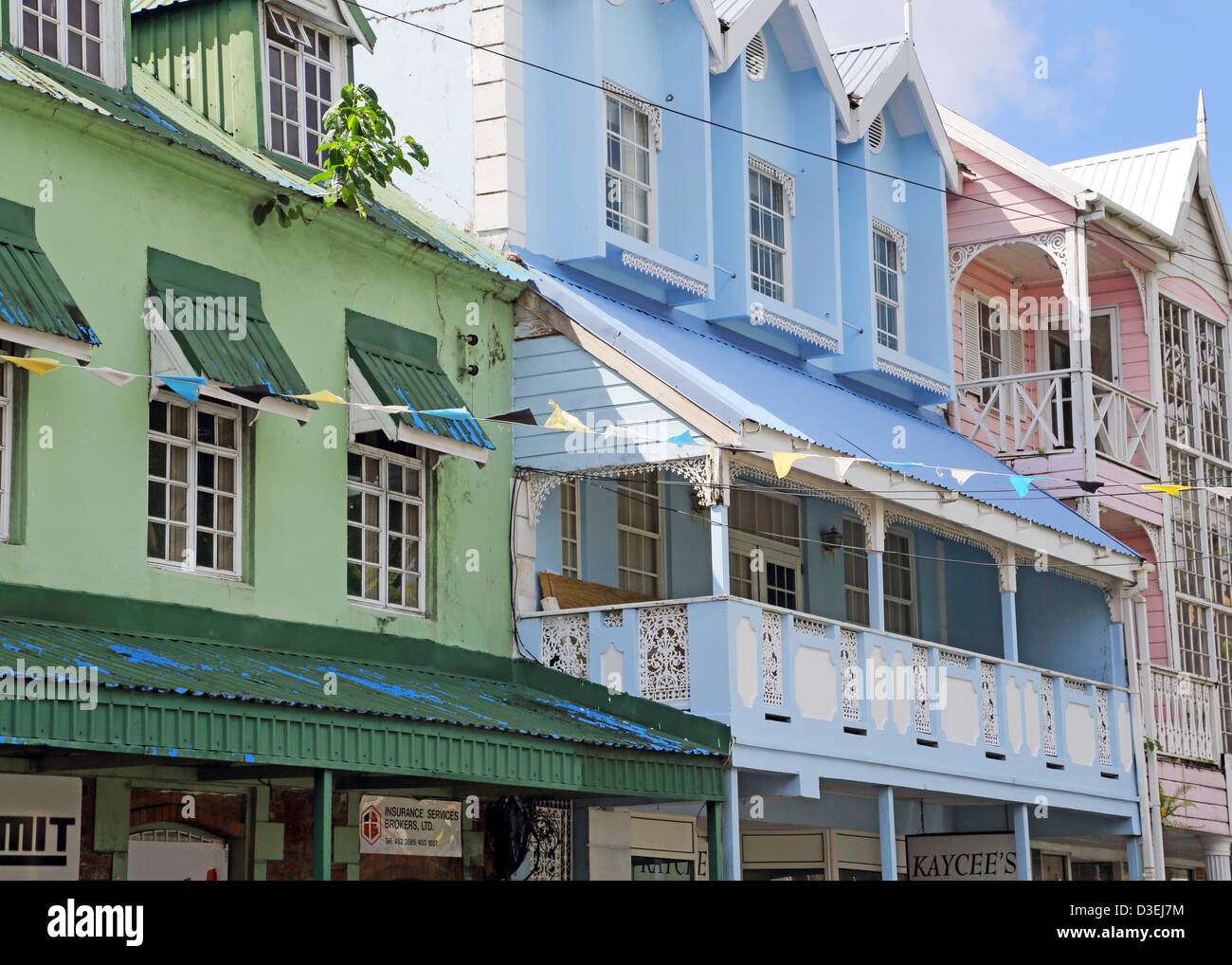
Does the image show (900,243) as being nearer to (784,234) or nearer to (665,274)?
(784,234)

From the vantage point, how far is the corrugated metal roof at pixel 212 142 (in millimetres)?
12531

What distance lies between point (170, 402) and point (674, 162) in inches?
281

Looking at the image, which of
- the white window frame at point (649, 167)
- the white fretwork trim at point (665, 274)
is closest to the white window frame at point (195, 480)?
the white fretwork trim at point (665, 274)

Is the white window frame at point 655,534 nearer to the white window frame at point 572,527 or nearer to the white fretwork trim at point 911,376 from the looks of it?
the white window frame at point 572,527

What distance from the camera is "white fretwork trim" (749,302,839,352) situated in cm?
1909

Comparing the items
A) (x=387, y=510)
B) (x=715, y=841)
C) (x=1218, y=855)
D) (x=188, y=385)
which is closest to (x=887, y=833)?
(x=715, y=841)

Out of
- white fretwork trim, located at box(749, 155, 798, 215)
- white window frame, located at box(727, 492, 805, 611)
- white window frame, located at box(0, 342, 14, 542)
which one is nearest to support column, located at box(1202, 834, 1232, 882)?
white window frame, located at box(727, 492, 805, 611)

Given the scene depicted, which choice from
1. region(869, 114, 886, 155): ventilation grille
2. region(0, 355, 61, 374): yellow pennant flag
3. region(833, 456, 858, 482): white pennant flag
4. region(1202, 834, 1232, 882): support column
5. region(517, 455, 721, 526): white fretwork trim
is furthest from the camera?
region(1202, 834, 1232, 882): support column

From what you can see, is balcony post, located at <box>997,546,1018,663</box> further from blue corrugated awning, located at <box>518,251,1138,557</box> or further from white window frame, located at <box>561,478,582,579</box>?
white window frame, located at <box>561,478,582,579</box>

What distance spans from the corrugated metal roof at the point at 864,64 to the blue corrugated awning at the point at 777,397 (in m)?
3.39

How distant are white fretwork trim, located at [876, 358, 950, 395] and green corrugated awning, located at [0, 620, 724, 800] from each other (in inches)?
293

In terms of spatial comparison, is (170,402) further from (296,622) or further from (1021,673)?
(1021,673)

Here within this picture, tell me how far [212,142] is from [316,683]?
424 centimetres
